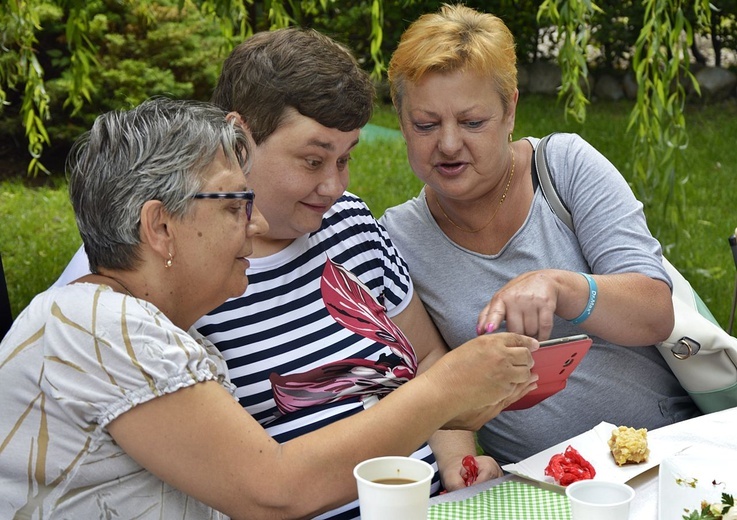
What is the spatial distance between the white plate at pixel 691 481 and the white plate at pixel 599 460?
0.26ft

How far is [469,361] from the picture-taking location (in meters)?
1.74

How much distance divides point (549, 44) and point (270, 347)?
11.4 m

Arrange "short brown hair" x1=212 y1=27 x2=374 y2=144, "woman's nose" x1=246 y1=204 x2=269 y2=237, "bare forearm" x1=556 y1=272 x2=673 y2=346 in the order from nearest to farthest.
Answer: "woman's nose" x1=246 y1=204 x2=269 y2=237
"short brown hair" x1=212 y1=27 x2=374 y2=144
"bare forearm" x1=556 y1=272 x2=673 y2=346

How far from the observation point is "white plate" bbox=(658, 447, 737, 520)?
1724 mm

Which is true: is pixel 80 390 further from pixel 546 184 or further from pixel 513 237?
pixel 546 184

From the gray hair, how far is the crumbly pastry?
39.5 inches

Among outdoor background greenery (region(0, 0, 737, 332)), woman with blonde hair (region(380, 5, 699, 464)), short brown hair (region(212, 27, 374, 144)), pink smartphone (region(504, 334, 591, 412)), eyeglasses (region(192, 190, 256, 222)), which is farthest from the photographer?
outdoor background greenery (region(0, 0, 737, 332))

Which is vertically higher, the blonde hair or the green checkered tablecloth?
the blonde hair

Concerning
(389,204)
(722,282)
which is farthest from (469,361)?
(389,204)

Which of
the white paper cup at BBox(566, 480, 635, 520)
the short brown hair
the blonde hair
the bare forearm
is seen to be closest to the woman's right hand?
the white paper cup at BBox(566, 480, 635, 520)

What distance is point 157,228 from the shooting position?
64.9 inches

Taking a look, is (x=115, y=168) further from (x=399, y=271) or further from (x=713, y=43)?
(x=713, y=43)

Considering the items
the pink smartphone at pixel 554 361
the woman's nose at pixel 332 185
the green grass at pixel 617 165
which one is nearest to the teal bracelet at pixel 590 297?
the pink smartphone at pixel 554 361

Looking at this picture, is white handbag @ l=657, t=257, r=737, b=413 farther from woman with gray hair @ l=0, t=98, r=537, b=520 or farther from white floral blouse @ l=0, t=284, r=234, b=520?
white floral blouse @ l=0, t=284, r=234, b=520
